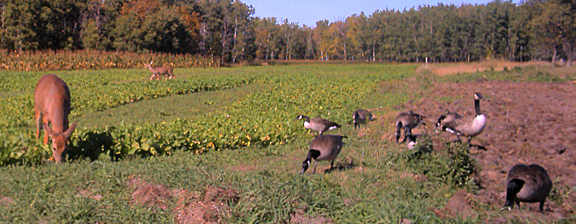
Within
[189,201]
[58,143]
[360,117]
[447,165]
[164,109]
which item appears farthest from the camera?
[164,109]

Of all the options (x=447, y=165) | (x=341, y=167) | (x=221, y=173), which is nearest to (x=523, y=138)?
(x=447, y=165)

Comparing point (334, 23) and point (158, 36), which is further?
point (334, 23)

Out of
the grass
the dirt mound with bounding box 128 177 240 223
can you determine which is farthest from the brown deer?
the dirt mound with bounding box 128 177 240 223

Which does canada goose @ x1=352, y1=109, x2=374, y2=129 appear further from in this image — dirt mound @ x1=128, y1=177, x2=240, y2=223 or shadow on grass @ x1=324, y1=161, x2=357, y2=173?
dirt mound @ x1=128, y1=177, x2=240, y2=223

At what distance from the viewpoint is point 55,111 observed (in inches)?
416

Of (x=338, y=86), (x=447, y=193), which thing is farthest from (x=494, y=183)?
(x=338, y=86)

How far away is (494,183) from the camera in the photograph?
28.3 ft

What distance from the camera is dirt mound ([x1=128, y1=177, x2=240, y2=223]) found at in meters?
5.96

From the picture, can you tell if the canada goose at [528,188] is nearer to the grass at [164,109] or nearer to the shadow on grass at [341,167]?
the shadow on grass at [341,167]

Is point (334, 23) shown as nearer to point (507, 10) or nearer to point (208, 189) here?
point (507, 10)

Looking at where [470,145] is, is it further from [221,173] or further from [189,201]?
[189,201]

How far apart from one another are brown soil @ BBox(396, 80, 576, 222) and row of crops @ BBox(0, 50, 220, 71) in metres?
34.1

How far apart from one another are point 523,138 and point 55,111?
11.5m

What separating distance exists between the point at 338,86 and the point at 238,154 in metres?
17.8
